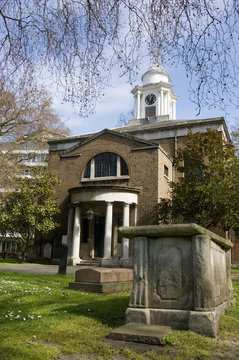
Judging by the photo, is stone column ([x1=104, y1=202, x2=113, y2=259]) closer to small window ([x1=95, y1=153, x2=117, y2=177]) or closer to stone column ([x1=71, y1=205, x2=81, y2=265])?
stone column ([x1=71, y1=205, x2=81, y2=265])

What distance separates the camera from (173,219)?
23.1 m

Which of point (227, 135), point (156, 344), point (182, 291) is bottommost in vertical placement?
point (156, 344)

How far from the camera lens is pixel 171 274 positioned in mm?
5492

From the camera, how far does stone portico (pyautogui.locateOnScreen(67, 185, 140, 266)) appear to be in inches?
914

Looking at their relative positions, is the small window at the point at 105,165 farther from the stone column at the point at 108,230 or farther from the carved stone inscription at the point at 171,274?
the carved stone inscription at the point at 171,274

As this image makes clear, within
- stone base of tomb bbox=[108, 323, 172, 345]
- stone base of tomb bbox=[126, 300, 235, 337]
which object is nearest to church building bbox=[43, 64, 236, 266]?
stone base of tomb bbox=[126, 300, 235, 337]

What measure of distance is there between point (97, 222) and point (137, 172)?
520 cm

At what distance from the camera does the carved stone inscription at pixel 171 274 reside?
538 cm

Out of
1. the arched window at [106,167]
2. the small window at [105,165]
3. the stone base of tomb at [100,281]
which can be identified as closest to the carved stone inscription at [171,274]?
the stone base of tomb at [100,281]

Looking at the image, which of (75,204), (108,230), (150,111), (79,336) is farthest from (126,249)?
(150,111)

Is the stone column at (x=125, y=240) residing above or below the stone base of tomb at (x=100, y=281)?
above

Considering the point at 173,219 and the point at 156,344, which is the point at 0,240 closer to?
the point at 173,219

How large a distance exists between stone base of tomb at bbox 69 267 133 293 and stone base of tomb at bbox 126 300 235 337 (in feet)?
14.1

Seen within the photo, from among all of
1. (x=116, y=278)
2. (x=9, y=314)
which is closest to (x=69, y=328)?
(x=9, y=314)
